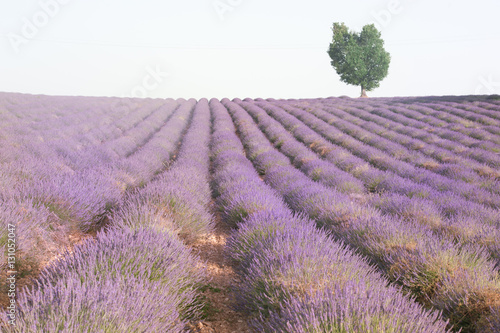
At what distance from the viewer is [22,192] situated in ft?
10.9

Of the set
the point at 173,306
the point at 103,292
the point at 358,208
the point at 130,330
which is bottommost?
the point at 358,208

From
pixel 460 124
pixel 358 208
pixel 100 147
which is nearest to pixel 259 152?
pixel 100 147

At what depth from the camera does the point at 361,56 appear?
3147cm

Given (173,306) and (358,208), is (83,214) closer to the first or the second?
(173,306)

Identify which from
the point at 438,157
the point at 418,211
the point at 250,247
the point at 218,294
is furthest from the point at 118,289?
the point at 438,157

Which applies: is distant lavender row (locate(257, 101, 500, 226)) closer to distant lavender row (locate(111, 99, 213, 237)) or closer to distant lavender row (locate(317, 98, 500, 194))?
distant lavender row (locate(317, 98, 500, 194))

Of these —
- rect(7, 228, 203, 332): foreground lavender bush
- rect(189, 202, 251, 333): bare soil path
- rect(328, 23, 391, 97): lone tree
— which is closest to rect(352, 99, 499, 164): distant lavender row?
rect(189, 202, 251, 333): bare soil path

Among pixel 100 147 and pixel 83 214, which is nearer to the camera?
pixel 83 214

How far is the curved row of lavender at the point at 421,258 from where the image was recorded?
2.07m

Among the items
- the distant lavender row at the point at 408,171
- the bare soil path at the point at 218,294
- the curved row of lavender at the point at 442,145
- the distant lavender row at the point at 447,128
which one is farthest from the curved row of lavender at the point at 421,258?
the distant lavender row at the point at 447,128

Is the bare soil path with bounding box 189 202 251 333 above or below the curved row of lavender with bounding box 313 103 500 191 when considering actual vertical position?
above

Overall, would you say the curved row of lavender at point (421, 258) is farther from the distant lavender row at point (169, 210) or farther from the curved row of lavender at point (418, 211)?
the distant lavender row at point (169, 210)

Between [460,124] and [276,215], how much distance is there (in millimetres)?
12288

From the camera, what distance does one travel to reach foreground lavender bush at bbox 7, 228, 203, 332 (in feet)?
4.51
